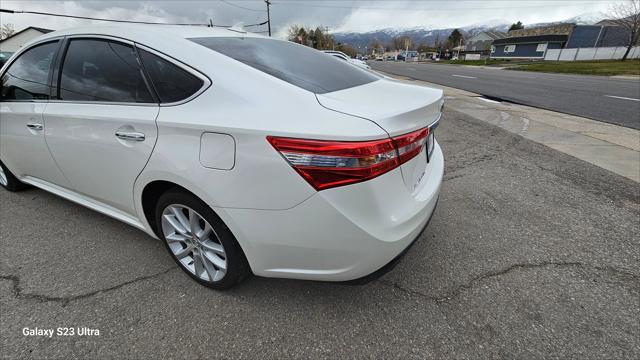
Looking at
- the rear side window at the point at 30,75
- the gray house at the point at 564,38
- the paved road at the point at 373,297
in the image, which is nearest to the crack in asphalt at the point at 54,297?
the paved road at the point at 373,297

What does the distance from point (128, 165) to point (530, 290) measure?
271cm

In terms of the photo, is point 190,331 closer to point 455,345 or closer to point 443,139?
point 455,345

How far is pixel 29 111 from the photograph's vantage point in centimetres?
266

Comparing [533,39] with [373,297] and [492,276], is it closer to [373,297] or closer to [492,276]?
[492,276]

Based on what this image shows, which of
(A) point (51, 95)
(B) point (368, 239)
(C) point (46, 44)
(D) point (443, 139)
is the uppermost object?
(C) point (46, 44)

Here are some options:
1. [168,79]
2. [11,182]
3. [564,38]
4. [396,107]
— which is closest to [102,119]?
[168,79]

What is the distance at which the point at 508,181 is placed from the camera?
12.2 ft

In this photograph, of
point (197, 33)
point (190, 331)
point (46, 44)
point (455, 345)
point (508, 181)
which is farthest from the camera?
point (508, 181)

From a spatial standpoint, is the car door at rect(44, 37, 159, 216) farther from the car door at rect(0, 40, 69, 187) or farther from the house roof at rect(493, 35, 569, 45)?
the house roof at rect(493, 35, 569, 45)

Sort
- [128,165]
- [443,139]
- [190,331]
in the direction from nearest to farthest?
[190,331], [128,165], [443,139]

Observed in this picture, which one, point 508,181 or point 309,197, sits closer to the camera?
point 309,197

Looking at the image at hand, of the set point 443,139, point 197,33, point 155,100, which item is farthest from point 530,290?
point 443,139

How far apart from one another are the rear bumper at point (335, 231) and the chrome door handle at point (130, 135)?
0.72 meters

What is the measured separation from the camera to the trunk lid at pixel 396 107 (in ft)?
5.17
